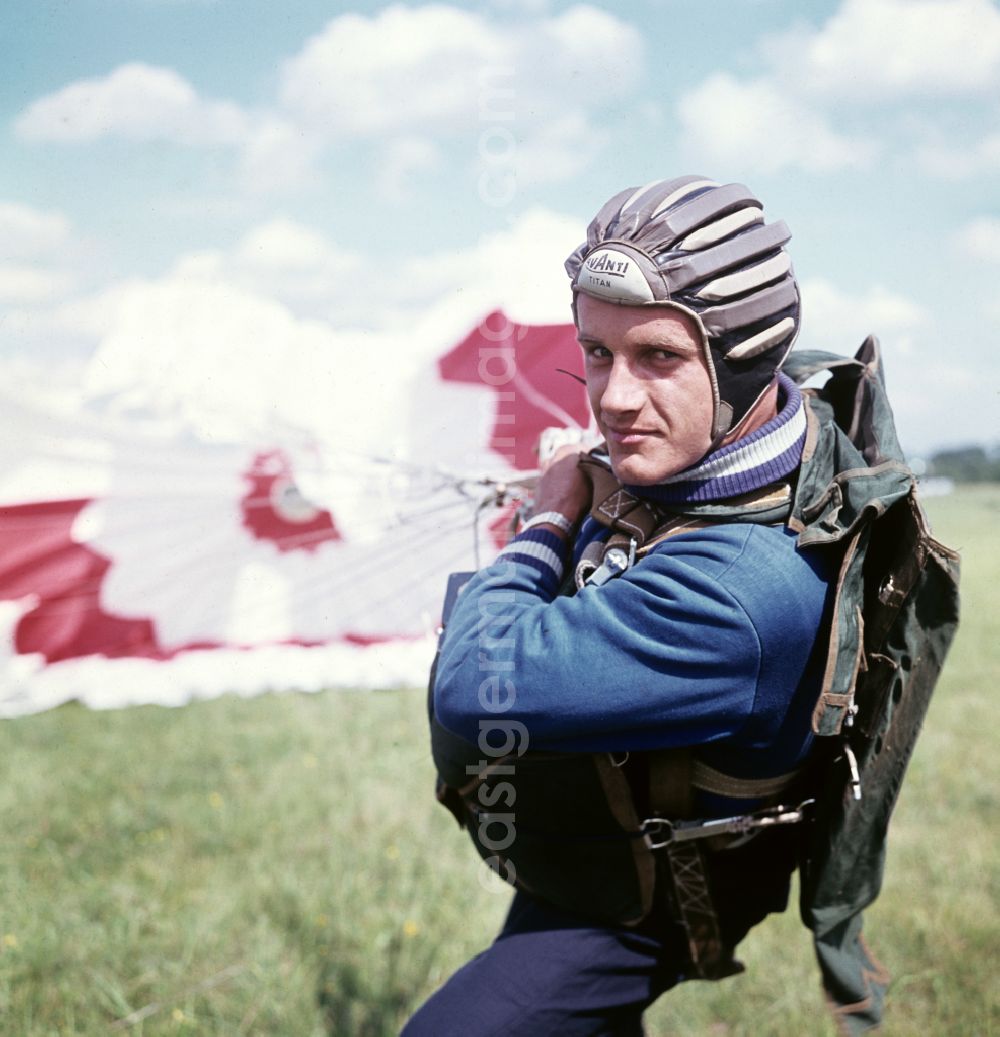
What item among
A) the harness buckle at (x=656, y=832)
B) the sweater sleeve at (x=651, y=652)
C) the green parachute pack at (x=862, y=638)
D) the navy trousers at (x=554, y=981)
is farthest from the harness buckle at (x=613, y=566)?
the navy trousers at (x=554, y=981)

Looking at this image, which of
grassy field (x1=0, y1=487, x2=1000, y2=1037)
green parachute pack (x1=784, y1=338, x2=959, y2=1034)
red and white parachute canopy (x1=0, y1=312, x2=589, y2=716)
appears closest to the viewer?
green parachute pack (x1=784, y1=338, x2=959, y2=1034)

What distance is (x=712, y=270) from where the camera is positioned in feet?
6.93

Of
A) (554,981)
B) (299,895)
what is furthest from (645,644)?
(299,895)

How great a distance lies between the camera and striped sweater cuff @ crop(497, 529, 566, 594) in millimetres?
2320

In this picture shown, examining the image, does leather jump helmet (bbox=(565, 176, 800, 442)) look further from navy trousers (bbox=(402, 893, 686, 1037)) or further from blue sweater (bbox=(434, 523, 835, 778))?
navy trousers (bbox=(402, 893, 686, 1037))

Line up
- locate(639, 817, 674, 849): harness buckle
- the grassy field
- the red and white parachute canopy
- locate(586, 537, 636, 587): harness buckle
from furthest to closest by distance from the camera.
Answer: the grassy field, the red and white parachute canopy, locate(639, 817, 674, 849): harness buckle, locate(586, 537, 636, 587): harness buckle

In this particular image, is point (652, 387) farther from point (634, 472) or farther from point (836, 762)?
point (836, 762)

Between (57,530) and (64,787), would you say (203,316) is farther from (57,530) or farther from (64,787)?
(64,787)

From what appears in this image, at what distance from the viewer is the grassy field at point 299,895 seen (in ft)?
13.6

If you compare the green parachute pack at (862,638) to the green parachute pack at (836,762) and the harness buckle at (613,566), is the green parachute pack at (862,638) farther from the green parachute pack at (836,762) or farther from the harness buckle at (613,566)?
the harness buckle at (613,566)

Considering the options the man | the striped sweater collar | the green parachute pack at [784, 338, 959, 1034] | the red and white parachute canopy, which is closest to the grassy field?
the green parachute pack at [784, 338, 959, 1034]

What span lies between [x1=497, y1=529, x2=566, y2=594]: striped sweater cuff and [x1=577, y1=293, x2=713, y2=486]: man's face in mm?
248

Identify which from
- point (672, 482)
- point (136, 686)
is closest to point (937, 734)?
point (136, 686)

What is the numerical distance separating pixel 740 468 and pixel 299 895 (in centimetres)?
355
